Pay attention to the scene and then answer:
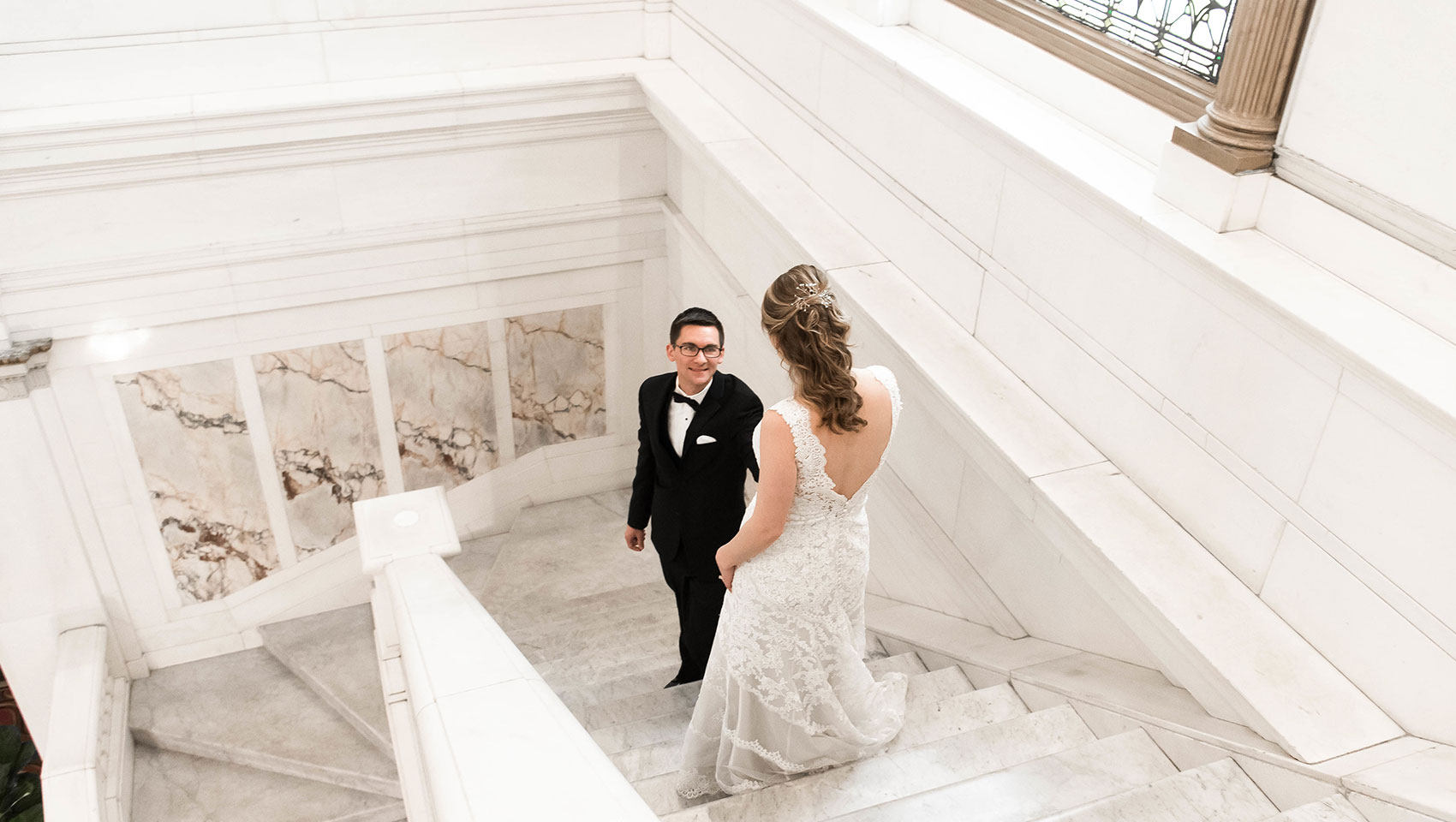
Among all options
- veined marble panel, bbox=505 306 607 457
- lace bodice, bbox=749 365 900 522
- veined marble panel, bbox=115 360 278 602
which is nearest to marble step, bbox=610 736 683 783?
lace bodice, bbox=749 365 900 522

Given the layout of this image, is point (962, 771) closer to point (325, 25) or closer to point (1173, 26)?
point (1173, 26)

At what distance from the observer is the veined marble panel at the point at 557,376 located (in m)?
7.71

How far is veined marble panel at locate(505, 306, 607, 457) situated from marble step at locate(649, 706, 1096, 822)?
486 cm

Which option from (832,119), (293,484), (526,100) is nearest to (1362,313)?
(832,119)

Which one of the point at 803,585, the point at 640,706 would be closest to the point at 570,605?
the point at 640,706

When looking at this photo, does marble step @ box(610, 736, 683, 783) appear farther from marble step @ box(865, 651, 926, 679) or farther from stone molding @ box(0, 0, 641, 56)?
stone molding @ box(0, 0, 641, 56)

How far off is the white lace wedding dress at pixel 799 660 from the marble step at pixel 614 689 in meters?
1.24

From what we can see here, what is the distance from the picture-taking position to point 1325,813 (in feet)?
7.66

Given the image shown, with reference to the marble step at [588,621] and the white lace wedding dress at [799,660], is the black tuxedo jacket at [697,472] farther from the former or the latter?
the marble step at [588,621]

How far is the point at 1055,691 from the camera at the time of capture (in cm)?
353

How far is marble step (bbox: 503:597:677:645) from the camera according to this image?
6.88 meters

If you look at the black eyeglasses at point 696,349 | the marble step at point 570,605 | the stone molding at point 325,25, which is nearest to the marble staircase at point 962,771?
the black eyeglasses at point 696,349

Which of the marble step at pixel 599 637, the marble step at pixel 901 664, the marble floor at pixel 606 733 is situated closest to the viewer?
the marble floor at pixel 606 733

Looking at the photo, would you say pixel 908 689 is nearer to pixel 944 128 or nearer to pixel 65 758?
pixel 944 128
